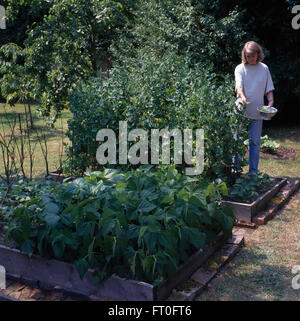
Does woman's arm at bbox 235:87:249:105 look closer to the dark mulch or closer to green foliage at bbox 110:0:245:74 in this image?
the dark mulch

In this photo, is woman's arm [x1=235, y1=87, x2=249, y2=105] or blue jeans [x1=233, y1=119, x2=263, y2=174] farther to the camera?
blue jeans [x1=233, y1=119, x2=263, y2=174]

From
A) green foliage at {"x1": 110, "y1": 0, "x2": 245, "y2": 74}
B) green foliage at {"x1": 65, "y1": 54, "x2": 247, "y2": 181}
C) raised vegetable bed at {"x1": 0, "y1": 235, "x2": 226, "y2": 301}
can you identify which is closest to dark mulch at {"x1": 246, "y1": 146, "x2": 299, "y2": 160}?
green foliage at {"x1": 110, "y1": 0, "x2": 245, "y2": 74}

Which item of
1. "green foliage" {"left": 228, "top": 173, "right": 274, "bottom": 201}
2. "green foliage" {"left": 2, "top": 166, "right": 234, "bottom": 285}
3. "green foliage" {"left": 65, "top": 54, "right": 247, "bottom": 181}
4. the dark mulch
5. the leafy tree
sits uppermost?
the leafy tree

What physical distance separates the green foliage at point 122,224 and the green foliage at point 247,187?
1171mm

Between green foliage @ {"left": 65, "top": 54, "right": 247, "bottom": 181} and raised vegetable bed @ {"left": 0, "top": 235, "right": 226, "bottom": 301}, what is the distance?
1.54 m

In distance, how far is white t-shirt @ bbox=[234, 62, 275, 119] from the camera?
5598mm

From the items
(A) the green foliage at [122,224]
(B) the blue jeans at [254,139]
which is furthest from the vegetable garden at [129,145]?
(B) the blue jeans at [254,139]

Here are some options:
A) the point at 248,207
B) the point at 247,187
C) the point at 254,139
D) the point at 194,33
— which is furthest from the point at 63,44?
the point at 248,207

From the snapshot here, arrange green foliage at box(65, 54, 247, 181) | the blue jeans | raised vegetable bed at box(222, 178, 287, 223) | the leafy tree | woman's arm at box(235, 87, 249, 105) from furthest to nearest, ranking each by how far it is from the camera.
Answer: the leafy tree, the blue jeans, woman's arm at box(235, 87, 249, 105), green foliage at box(65, 54, 247, 181), raised vegetable bed at box(222, 178, 287, 223)

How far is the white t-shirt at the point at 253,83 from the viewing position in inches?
220

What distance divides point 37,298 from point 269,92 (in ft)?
13.4

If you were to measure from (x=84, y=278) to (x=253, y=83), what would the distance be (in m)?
3.61

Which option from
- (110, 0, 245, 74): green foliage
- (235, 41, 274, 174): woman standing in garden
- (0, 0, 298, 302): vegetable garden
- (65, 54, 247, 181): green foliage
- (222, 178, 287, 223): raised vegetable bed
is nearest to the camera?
(0, 0, 298, 302): vegetable garden

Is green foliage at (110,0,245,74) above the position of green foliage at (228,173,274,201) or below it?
above
